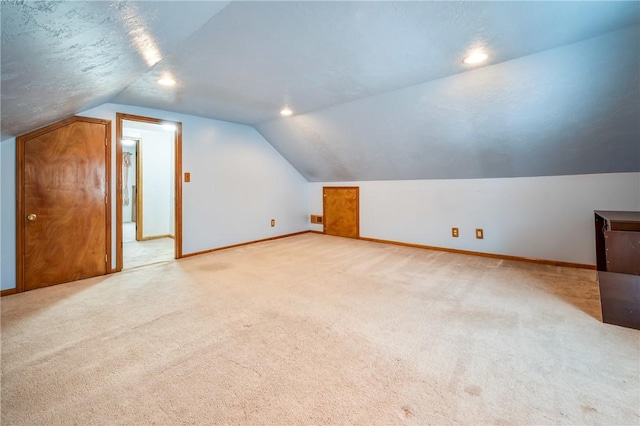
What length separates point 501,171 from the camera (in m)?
3.60

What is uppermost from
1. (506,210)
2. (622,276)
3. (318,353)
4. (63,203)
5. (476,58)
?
(476,58)

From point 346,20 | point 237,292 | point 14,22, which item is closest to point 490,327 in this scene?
point 237,292

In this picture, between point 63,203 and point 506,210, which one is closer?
point 63,203

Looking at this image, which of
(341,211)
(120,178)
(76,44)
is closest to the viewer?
(76,44)

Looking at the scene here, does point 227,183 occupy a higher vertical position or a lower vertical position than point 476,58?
lower

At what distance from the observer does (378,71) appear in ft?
8.27

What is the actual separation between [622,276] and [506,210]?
1.80 meters

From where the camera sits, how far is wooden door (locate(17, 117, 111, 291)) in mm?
2686

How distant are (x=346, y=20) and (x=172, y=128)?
3.04 m

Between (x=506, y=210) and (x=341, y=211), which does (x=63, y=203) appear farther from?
(x=506, y=210)

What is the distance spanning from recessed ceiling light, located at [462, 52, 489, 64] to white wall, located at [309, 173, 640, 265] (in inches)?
74.9

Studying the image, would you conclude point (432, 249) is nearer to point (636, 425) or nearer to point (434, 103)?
point (434, 103)

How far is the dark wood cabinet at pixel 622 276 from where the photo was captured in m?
1.93

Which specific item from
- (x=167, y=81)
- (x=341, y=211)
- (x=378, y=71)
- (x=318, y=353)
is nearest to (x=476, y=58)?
(x=378, y=71)
